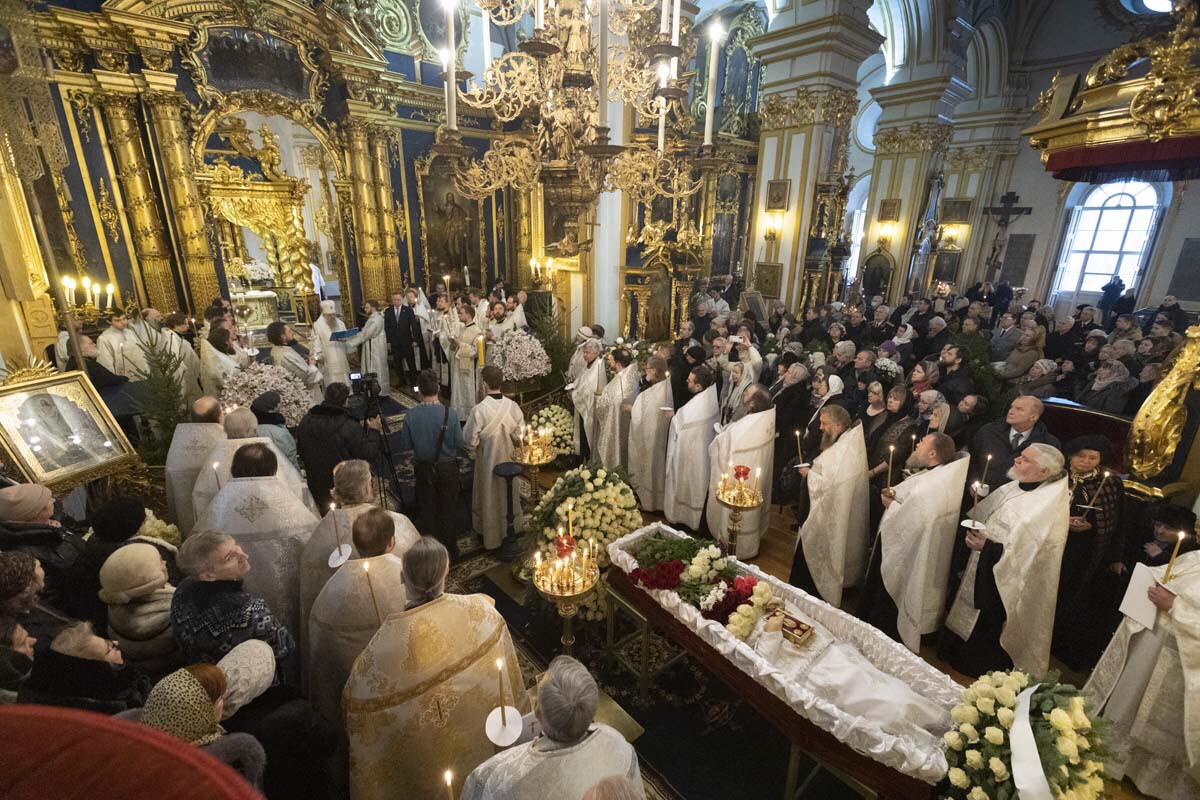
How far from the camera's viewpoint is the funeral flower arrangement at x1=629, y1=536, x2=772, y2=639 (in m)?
3.42

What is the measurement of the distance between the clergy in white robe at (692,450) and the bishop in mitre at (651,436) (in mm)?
342

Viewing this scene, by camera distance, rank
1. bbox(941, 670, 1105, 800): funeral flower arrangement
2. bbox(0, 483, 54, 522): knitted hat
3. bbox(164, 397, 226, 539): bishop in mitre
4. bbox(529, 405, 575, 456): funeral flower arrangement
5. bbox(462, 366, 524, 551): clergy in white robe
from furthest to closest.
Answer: bbox(529, 405, 575, 456): funeral flower arrangement → bbox(462, 366, 524, 551): clergy in white robe → bbox(164, 397, 226, 539): bishop in mitre → bbox(0, 483, 54, 522): knitted hat → bbox(941, 670, 1105, 800): funeral flower arrangement

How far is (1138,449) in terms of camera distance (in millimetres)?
4051

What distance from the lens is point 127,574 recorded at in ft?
7.84

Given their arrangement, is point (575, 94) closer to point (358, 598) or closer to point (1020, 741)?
point (358, 598)

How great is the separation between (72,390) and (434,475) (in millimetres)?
2962

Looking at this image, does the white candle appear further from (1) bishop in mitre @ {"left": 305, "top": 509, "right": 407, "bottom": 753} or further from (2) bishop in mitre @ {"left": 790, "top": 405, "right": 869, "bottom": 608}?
(1) bishop in mitre @ {"left": 305, "top": 509, "right": 407, "bottom": 753}

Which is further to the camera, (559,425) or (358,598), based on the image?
(559,425)

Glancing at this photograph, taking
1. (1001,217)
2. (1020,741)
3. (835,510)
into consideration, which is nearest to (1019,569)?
(835,510)

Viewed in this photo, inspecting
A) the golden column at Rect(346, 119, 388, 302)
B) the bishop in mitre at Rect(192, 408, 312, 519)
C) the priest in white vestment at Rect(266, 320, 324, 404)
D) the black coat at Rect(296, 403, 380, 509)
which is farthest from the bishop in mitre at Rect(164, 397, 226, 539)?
the golden column at Rect(346, 119, 388, 302)

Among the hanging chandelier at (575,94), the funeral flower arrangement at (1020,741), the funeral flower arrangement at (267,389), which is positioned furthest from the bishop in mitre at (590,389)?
the funeral flower arrangement at (1020,741)

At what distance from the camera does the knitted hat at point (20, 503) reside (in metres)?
2.99

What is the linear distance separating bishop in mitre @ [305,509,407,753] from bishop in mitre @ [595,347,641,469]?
12.9 feet

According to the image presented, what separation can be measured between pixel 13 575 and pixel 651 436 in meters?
5.14
